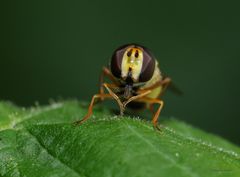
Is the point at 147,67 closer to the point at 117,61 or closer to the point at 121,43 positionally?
the point at 117,61

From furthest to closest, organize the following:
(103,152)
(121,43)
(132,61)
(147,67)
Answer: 1. (121,43)
2. (147,67)
3. (132,61)
4. (103,152)

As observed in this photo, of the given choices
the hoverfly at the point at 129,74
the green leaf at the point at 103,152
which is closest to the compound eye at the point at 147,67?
the hoverfly at the point at 129,74

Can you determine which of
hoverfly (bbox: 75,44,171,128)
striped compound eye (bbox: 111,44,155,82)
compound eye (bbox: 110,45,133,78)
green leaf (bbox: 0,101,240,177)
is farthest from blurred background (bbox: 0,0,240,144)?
green leaf (bbox: 0,101,240,177)

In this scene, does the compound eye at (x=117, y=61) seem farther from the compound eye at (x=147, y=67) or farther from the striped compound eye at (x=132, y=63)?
the compound eye at (x=147, y=67)

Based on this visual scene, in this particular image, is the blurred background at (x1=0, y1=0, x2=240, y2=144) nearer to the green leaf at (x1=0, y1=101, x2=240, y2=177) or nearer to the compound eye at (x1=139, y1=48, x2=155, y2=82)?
the compound eye at (x1=139, y1=48, x2=155, y2=82)

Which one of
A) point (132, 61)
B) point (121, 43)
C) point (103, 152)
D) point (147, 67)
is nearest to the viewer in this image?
point (103, 152)

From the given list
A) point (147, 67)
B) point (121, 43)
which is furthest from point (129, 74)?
point (121, 43)

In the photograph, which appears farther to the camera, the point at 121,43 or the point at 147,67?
the point at 121,43
